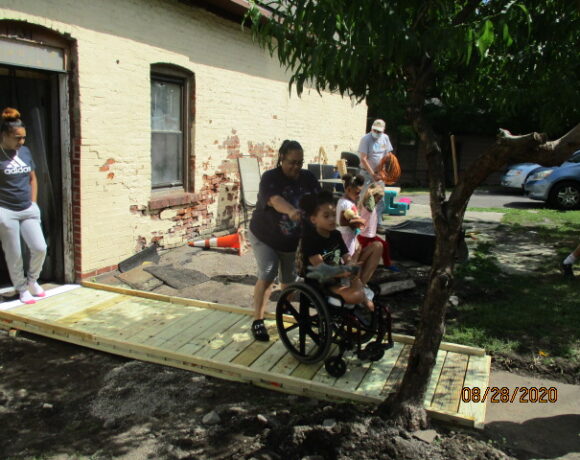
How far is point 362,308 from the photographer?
14.4 feet

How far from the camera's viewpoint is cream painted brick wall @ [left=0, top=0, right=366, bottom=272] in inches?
253

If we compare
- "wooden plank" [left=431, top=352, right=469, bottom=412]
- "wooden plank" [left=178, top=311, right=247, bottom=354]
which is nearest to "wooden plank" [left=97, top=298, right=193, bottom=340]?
"wooden plank" [left=178, top=311, right=247, bottom=354]

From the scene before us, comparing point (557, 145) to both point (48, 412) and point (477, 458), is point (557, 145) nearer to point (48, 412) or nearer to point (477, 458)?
point (477, 458)

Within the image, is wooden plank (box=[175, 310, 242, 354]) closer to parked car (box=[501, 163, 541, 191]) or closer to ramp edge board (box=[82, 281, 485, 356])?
ramp edge board (box=[82, 281, 485, 356])

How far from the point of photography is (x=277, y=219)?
473 centimetres

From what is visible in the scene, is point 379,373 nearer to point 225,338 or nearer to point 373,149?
point 225,338

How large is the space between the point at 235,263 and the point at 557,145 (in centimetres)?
544

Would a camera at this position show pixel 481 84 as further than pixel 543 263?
No

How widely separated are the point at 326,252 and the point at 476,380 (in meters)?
1.51

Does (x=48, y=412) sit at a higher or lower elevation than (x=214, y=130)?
lower

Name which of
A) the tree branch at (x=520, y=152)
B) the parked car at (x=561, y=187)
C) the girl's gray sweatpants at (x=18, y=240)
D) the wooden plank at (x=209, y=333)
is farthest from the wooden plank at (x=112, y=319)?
the parked car at (x=561, y=187)

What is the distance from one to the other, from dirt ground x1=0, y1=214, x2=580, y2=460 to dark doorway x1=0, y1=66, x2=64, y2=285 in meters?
1.81

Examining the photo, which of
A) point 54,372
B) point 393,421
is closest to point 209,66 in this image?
point 54,372

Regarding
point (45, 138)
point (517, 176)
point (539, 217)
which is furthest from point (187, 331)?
point (517, 176)
